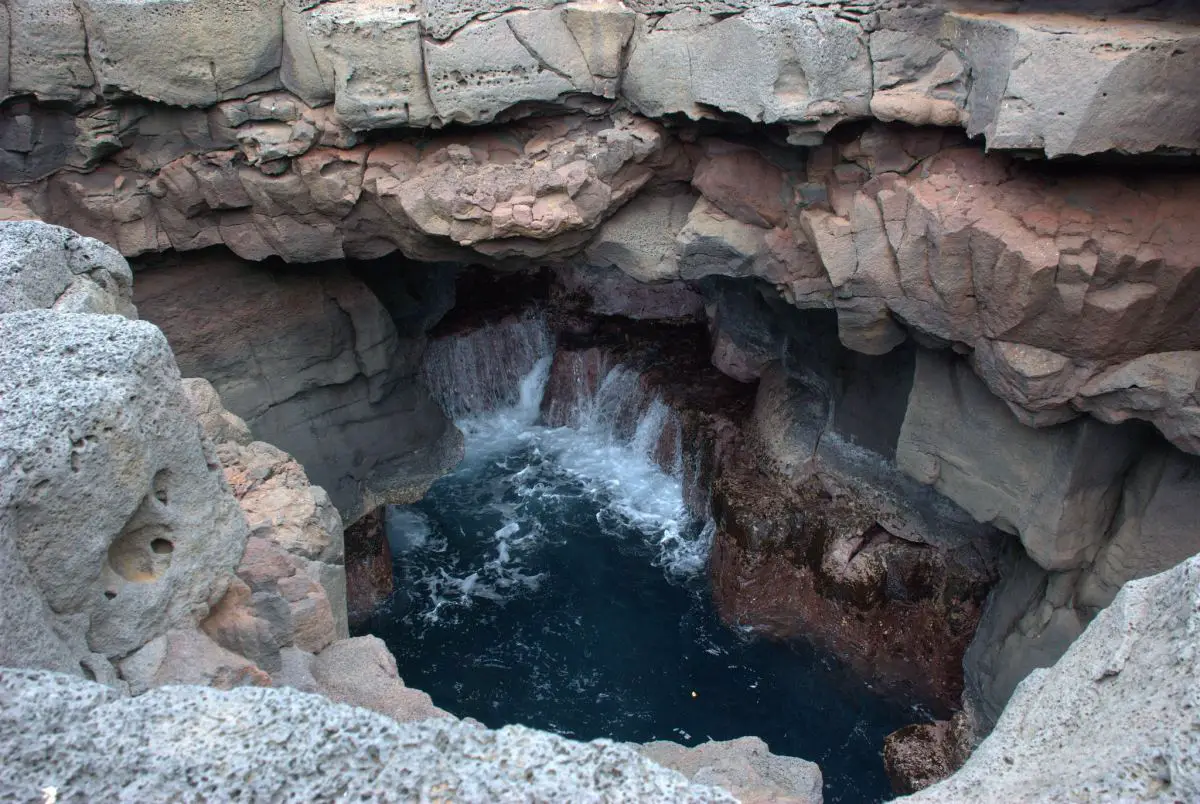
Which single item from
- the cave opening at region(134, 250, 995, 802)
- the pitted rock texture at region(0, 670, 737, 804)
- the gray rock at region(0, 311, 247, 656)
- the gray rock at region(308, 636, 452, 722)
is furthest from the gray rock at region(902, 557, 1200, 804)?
the cave opening at region(134, 250, 995, 802)

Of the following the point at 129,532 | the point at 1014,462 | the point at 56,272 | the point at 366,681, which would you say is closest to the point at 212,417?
the point at 56,272

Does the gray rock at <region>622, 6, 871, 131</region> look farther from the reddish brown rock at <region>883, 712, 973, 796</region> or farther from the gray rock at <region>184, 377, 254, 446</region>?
the reddish brown rock at <region>883, 712, 973, 796</region>

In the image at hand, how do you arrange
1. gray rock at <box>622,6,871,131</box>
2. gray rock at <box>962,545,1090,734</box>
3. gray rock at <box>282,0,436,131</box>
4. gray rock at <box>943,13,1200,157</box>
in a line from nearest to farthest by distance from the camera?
gray rock at <box>943,13,1200,157</box>
gray rock at <box>622,6,871,131</box>
gray rock at <box>282,0,436,131</box>
gray rock at <box>962,545,1090,734</box>

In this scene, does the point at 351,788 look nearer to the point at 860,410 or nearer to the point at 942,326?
the point at 942,326

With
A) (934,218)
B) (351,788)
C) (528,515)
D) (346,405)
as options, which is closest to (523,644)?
(528,515)

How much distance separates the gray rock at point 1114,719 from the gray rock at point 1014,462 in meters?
4.59

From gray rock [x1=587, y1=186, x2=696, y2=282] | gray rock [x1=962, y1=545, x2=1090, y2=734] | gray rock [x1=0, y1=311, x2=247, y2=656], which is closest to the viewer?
gray rock [x1=0, y1=311, x2=247, y2=656]

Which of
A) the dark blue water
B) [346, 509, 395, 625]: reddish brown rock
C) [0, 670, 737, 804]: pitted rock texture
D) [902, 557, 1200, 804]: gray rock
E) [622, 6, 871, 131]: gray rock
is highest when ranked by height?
[622, 6, 871, 131]: gray rock

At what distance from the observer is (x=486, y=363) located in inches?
515

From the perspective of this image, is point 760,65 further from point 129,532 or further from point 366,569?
point 366,569

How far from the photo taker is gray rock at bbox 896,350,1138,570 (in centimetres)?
714

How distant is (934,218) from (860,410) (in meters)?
3.57

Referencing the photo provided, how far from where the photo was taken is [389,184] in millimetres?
8117

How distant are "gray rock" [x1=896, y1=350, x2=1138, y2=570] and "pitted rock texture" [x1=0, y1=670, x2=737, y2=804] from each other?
6008mm
